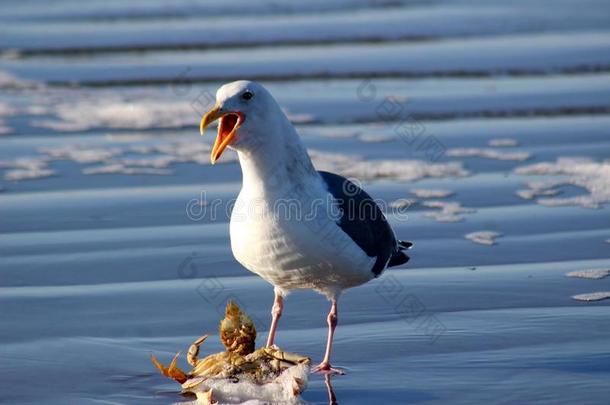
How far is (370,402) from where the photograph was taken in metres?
5.84

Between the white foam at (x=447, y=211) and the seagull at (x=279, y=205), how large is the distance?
2677 mm

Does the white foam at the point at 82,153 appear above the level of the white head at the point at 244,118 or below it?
above

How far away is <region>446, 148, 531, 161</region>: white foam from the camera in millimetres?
10719

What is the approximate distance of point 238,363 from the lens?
593cm

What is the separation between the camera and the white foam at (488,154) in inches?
422

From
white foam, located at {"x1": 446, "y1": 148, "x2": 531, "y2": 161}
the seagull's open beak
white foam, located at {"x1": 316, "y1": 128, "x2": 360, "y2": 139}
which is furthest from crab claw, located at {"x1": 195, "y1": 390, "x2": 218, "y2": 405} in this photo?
white foam, located at {"x1": 316, "y1": 128, "x2": 360, "y2": 139}

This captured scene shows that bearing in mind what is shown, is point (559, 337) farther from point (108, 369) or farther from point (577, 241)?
point (108, 369)

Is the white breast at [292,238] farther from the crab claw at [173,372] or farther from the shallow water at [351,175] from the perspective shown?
the crab claw at [173,372]

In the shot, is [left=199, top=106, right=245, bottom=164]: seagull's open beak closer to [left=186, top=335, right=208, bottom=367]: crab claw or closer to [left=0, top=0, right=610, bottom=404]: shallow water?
[left=186, top=335, right=208, bottom=367]: crab claw

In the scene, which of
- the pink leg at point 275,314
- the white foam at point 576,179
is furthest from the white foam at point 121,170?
the pink leg at point 275,314

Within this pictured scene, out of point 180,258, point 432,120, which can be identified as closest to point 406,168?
point 432,120

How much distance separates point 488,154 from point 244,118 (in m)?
5.38

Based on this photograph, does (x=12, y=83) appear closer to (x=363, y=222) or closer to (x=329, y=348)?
(x=363, y=222)

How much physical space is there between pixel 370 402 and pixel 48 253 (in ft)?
10.9
